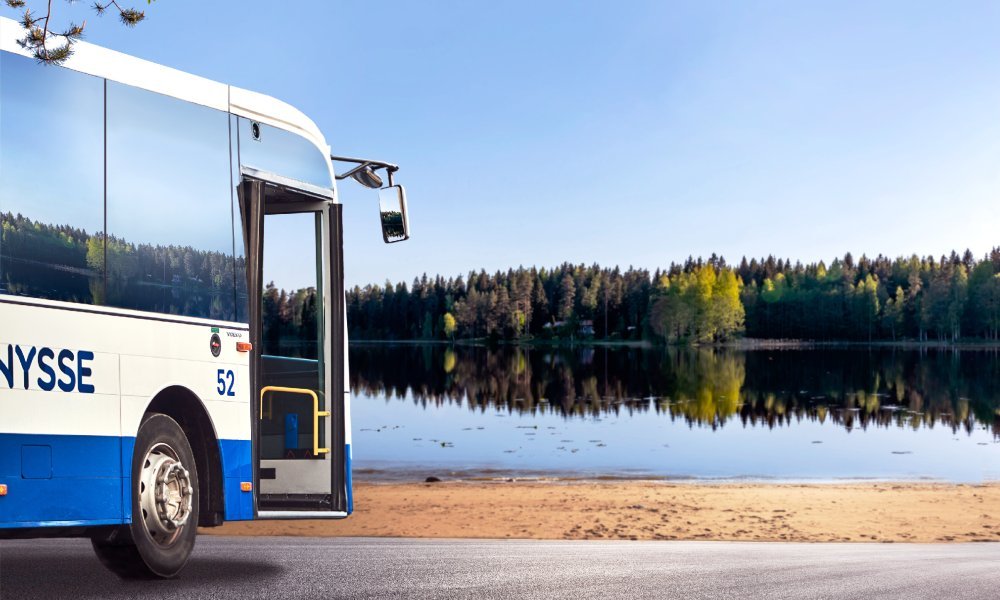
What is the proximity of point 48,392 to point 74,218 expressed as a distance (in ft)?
3.99

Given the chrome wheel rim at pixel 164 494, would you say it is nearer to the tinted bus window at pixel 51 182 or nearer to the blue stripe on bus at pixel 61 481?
the blue stripe on bus at pixel 61 481

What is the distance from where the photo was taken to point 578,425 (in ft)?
150

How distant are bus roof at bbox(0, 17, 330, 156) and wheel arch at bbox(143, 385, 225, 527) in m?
2.31

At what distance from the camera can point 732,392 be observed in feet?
219

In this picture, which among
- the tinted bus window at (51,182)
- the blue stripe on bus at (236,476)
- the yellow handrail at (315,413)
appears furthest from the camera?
the yellow handrail at (315,413)

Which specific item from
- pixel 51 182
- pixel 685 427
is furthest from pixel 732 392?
pixel 51 182

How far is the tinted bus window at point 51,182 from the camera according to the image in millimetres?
6363

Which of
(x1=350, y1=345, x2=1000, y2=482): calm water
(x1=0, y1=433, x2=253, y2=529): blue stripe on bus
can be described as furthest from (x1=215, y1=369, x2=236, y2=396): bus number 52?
(x1=350, y1=345, x2=1000, y2=482): calm water

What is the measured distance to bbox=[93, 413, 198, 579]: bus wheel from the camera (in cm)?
727

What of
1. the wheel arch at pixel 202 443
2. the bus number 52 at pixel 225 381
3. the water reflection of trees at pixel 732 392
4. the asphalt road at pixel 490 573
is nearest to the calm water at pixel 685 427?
the water reflection of trees at pixel 732 392

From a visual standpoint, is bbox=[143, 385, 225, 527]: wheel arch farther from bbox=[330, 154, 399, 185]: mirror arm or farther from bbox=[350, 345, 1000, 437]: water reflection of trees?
bbox=[350, 345, 1000, 437]: water reflection of trees

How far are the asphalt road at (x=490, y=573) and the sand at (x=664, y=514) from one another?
14.3 ft

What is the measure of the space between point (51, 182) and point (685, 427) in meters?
40.6

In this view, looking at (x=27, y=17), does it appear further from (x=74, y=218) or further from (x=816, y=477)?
(x=816, y=477)
